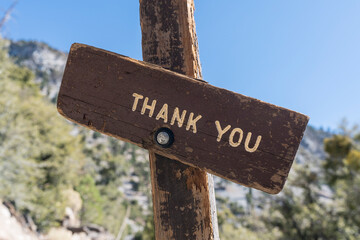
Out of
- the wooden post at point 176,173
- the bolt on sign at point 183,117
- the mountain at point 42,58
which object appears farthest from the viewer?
the mountain at point 42,58

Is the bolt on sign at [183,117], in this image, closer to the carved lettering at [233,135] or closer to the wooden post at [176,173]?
the carved lettering at [233,135]

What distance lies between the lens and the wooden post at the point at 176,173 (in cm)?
102

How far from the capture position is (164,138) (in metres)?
0.98

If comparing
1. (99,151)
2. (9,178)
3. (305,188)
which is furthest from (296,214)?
(99,151)

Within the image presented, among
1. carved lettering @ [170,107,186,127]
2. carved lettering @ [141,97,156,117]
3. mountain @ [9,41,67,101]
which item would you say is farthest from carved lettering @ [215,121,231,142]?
mountain @ [9,41,67,101]

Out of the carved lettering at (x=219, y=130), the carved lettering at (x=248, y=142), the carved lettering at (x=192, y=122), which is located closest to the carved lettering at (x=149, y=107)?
the carved lettering at (x=192, y=122)

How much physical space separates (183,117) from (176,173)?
0.25 meters

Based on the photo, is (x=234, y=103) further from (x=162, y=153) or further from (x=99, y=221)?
(x=99, y=221)

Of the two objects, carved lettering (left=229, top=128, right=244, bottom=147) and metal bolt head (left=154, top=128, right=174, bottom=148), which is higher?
carved lettering (left=229, top=128, right=244, bottom=147)

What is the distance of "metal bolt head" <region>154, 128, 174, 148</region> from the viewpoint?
97 centimetres

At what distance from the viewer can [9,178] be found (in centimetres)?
1655

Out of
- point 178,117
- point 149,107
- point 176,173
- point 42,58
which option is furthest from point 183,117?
point 42,58

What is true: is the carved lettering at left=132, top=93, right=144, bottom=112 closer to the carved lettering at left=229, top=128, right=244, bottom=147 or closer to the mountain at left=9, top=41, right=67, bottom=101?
the carved lettering at left=229, top=128, right=244, bottom=147

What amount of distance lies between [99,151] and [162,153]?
52.8 meters
